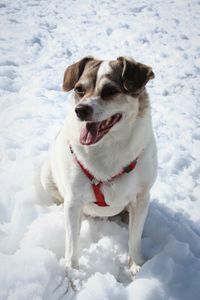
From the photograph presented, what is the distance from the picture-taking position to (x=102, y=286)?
2953mm

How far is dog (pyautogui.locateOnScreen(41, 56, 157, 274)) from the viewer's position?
2.88 m

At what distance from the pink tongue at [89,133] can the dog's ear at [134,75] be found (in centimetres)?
41

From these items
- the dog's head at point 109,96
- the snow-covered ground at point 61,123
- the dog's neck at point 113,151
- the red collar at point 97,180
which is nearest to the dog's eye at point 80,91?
the dog's head at point 109,96

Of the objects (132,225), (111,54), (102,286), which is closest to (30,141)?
(132,225)

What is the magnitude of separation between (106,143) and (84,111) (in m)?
0.41

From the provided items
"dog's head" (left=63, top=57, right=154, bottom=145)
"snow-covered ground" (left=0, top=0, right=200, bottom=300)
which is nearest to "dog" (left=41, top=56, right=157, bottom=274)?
"dog's head" (left=63, top=57, right=154, bottom=145)

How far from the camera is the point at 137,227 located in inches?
130

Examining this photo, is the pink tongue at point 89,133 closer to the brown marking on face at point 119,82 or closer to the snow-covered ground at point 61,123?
the brown marking on face at point 119,82

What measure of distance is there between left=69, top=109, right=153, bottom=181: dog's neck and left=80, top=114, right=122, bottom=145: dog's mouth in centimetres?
9

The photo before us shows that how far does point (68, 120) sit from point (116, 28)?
22.3 ft

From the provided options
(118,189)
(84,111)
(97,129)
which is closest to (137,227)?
(118,189)

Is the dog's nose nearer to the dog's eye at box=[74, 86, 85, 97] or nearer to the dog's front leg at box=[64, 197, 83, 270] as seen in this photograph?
the dog's eye at box=[74, 86, 85, 97]

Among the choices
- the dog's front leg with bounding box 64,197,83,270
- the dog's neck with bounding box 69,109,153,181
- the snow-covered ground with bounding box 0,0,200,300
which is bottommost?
the snow-covered ground with bounding box 0,0,200,300

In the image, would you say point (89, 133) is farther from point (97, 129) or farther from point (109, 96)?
point (109, 96)
